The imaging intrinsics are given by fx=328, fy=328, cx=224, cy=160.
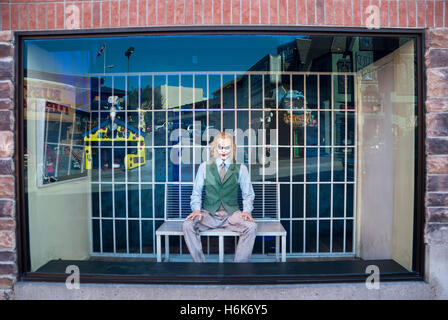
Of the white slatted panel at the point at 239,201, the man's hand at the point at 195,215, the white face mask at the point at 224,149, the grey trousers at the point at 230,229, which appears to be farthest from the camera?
the white slatted panel at the point at 239,201

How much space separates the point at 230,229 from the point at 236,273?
2.47 feet

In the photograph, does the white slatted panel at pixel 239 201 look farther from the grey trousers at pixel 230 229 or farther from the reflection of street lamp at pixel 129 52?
the reflection of street lamp at pixel 129 52

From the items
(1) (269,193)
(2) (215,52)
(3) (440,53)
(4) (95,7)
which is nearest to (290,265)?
(1) (269,193)

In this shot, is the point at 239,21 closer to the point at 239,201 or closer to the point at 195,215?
the point at 195,215

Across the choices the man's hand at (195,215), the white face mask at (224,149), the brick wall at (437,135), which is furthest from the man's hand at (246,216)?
the brick wall at (437,135)

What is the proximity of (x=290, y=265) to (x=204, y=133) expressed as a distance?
6.85 ft

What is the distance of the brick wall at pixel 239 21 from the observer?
9.35ft

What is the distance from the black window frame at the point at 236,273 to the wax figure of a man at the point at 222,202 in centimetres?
62

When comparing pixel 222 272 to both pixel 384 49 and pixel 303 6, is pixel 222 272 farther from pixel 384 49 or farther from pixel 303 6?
pixel 384 49

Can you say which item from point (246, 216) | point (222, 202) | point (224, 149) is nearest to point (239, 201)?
point (222, 202)

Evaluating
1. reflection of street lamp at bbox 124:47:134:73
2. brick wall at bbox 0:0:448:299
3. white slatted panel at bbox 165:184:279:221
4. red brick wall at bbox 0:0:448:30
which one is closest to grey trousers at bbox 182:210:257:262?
white slatted panel at bbox 165:184:279:221

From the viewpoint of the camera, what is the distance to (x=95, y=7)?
2875 mm

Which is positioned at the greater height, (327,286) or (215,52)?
(215,52)

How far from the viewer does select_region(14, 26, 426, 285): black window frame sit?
2889mm
